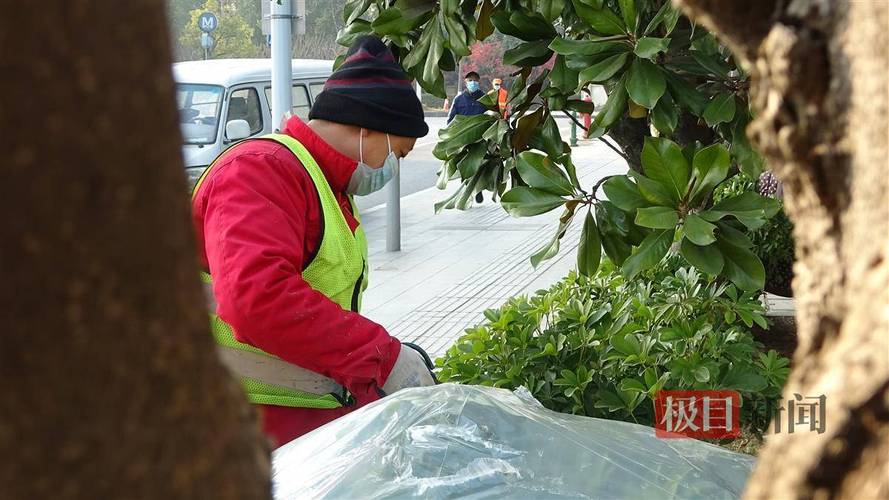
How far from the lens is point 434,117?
37.8 meters

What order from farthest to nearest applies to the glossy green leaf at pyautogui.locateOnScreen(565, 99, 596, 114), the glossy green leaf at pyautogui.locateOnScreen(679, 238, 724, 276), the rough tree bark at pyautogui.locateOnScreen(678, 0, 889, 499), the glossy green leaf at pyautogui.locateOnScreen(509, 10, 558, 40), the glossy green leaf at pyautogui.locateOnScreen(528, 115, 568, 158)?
the glossy green leaf at pyautogui.locateOnScreen(565, 99, 596, 114)
the glossy green leaf at pyautogui.locateOnScreen(528, 115, 568, 158)
the glossy green leaf at pyautogui.locateOnScreen(509, 10, 558, 40)
the glossy green leaf at pyautogui.locateOnScreen(679, 238, 724, 276)
the rough tree bark at pyautogui.locateOnScreen(678, 0, 889, 499)

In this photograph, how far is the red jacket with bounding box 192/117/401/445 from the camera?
258cm

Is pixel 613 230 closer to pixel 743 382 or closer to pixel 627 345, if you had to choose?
pixel 627 345

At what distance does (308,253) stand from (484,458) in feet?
2.94

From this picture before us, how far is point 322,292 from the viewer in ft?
9.31

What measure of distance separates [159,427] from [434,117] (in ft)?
123

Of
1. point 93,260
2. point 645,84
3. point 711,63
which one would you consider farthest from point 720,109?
point 93,260

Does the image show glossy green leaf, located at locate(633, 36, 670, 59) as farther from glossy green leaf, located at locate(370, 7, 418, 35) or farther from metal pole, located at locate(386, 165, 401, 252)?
metal pole, located at locate(386, 165, 401, 252)

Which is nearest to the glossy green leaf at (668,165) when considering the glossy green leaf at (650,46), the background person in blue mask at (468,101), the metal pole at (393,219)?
the glossy green leaf at (650,46)

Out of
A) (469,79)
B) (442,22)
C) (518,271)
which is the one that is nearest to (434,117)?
(469,79)

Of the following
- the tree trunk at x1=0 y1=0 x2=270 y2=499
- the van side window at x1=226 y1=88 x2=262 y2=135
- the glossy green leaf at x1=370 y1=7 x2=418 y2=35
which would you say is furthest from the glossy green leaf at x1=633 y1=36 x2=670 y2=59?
the van side window at x1=226 y1=88 x2=262 y2=135

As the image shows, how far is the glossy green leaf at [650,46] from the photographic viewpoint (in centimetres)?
304

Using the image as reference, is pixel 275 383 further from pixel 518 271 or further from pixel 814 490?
pixel 518 271

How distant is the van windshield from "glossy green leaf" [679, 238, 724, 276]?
8586 mm
